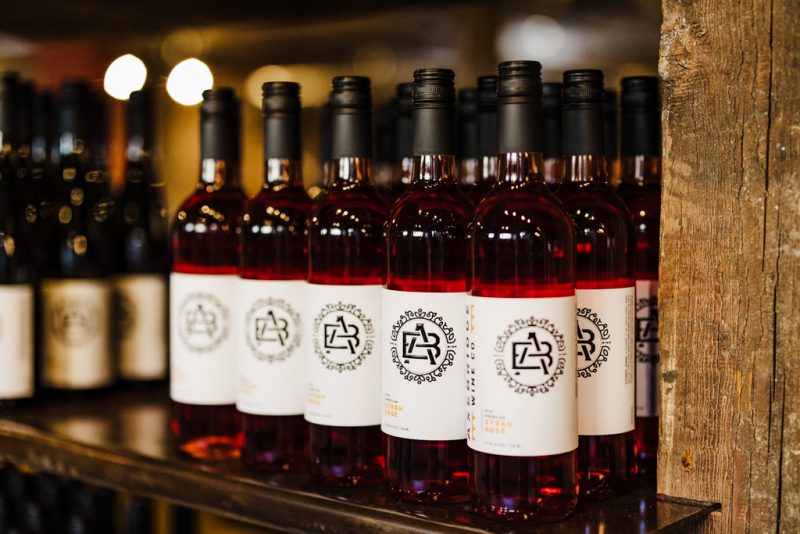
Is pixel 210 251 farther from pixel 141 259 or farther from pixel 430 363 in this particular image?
pixel 141 259

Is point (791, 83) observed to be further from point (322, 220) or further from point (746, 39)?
point (322, 220)

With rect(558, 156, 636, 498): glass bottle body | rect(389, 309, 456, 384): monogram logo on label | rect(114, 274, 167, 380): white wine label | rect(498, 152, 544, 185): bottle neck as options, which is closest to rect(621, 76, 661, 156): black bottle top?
rect(558, 156, 636, 498): glass bottle body

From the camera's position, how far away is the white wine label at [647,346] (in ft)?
3.34

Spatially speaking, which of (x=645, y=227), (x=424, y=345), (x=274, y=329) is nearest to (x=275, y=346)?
(x=274, y=329)

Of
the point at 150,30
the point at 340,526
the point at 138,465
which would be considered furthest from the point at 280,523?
the point at 150,30

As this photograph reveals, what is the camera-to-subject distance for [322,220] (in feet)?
3.23

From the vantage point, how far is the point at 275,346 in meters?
1.04

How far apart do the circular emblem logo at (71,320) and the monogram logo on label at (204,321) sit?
428mm

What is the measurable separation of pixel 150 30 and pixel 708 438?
1.35m

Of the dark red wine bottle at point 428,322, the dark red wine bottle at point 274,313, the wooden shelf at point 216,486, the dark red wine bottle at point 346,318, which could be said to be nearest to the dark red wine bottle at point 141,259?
the wooden shelf at point 216,486

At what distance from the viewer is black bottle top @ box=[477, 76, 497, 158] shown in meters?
1.01

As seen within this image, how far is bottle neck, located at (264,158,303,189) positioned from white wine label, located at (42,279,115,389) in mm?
572

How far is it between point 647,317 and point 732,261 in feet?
0.56

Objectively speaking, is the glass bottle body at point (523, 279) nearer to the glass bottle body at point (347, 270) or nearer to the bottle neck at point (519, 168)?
the bottle neck at point (519, 168)
